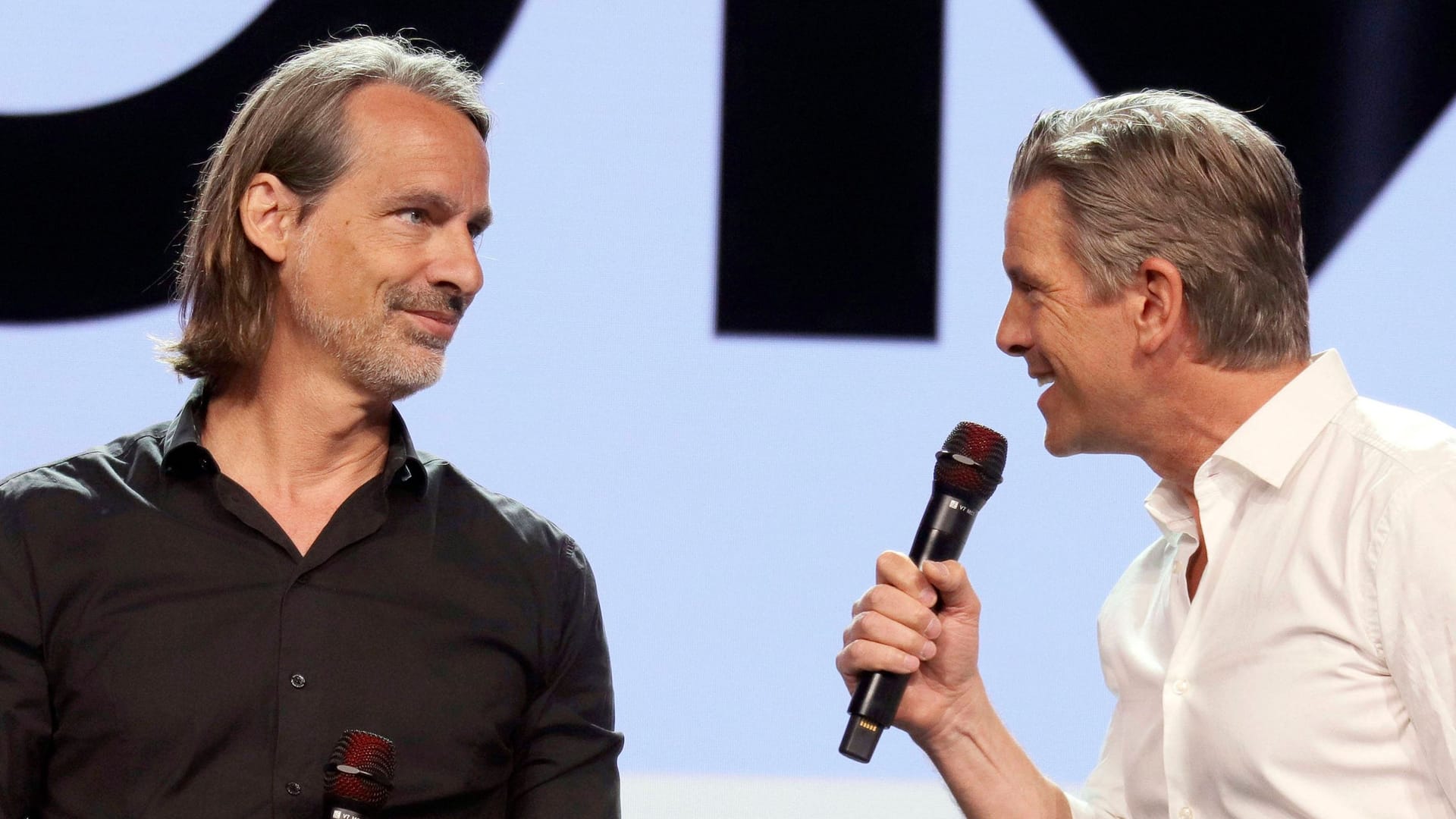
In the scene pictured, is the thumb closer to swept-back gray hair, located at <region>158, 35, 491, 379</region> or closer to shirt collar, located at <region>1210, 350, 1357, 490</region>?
shirt collar, located at <region>1210, 350, 1357, 490</region>

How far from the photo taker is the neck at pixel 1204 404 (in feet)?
5.69

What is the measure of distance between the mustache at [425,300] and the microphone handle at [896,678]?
29.1 inches

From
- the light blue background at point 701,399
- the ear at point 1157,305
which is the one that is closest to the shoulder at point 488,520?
the light blue background at point 701,399

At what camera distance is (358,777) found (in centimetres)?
137

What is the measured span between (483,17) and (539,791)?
1.70 m

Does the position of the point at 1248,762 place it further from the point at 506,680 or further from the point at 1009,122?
the point at 1009,122

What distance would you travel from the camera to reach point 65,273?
279 cm

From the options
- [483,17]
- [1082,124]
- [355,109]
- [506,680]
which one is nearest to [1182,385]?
[1082,124]

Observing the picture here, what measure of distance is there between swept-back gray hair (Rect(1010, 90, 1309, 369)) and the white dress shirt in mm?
89

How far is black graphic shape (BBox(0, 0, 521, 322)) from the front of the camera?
2.79 metres

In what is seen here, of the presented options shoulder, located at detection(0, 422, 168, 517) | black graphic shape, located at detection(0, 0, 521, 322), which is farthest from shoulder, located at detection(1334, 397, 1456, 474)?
black graphic shape, located at detection(0, 0, 521, 322)

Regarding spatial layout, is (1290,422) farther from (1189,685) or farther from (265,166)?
(265,166)

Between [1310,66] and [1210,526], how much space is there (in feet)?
5.43

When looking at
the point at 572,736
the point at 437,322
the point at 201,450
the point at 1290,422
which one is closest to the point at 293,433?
the point at 201,450
